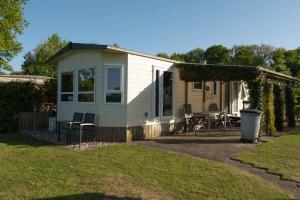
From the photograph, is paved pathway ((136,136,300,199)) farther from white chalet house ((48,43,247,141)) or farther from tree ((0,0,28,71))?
tree ((0,0,28,71))

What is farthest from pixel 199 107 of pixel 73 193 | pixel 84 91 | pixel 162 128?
pixel 73 193

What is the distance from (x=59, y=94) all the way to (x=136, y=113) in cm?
469

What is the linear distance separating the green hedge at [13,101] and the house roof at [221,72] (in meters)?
7.54

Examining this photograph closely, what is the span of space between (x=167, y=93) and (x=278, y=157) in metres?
5.47

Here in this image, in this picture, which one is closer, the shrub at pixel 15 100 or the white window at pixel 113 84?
the white window at pixel 113 84

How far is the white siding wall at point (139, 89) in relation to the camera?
10.9 meters

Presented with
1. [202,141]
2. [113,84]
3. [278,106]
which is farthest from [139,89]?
[278,106]

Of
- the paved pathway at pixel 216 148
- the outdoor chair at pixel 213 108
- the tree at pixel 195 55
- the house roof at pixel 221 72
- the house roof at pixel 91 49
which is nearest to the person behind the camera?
the paved pathway at pixel 216 148

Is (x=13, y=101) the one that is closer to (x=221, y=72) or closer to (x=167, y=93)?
(x=167, y=93)

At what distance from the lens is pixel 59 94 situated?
1394 centimetres

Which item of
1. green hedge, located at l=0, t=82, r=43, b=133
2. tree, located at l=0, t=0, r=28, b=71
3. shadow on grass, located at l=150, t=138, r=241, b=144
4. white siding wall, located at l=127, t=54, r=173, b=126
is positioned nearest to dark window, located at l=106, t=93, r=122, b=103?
white siding wall, located at l=127, t=54, r=173, b=126

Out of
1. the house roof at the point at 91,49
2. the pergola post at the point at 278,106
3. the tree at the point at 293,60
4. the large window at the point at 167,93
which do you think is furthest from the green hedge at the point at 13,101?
the tree at the point at 293,60

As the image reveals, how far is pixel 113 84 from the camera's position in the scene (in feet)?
35.8

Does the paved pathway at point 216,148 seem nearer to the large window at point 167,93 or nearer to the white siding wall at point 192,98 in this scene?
the large window at point 167,93
